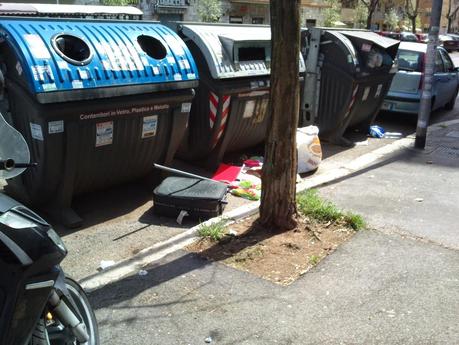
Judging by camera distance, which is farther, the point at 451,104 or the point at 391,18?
the point at 391,18

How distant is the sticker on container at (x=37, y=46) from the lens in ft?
14.3

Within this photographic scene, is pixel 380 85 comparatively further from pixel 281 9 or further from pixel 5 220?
pixel 5 220

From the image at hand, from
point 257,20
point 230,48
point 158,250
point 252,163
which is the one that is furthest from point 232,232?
point 257,20

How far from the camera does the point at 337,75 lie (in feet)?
26.8

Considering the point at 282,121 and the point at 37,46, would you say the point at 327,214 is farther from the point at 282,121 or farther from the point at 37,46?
the point at 37,46

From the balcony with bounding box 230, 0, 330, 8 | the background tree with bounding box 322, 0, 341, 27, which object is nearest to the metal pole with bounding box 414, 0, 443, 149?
the balcony with bounding box 230, 0, 330, 8

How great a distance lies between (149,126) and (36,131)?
3.84 feet

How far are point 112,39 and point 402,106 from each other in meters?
7.04

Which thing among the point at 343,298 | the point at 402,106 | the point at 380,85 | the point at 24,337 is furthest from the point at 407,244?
the point at 402,106

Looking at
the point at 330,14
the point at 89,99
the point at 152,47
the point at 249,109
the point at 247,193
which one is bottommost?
the point at 247,193

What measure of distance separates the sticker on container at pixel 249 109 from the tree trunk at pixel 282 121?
2.12 m

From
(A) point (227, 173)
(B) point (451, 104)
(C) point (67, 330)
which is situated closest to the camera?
(C) point (67, 330)

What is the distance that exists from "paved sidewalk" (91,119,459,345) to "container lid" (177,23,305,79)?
2506 millimetres

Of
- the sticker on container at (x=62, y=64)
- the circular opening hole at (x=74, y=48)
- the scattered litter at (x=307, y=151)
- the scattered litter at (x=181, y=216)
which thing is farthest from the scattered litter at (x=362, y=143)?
the sticker on container at (x=62, y=64)
